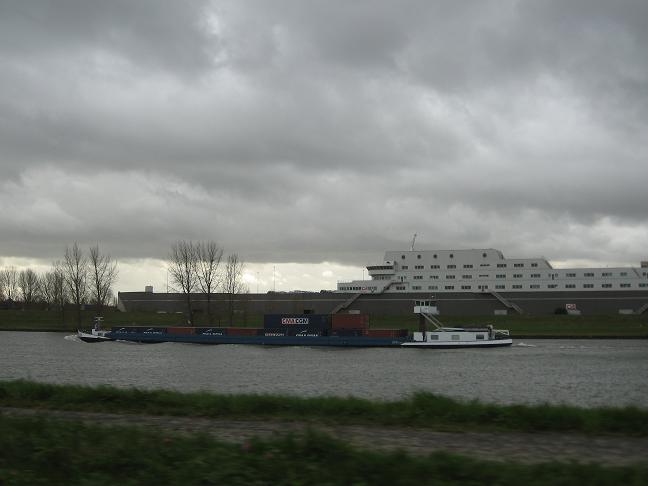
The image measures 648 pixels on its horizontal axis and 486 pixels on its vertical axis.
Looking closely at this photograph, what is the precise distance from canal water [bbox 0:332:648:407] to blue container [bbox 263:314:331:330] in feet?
26.0

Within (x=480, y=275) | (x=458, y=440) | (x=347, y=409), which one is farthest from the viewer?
(x=480, y=275)

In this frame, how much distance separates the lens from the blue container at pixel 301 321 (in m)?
67.9

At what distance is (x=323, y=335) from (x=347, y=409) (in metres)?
53.6

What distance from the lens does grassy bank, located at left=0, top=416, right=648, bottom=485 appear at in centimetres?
796

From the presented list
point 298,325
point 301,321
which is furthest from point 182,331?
point 301,321

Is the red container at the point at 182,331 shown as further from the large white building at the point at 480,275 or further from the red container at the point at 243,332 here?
the large white building at the point at 480,275

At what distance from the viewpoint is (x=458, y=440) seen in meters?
10.6

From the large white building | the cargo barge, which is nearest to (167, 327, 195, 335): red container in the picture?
the cargo barge

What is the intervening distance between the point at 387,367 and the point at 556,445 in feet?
100

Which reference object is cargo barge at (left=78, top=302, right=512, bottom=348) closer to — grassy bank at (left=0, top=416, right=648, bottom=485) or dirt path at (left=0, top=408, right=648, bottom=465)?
dirt path at (left=0, top=408, right=648, bottom=465)

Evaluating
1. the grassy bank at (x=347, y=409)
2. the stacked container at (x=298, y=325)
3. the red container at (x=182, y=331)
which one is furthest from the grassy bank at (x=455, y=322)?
the grassy bank at (x=347, y=409)

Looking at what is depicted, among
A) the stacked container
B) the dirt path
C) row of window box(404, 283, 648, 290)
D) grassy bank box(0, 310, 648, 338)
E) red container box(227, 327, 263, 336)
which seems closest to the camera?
the dirt path

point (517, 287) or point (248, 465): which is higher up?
point (517, 287)

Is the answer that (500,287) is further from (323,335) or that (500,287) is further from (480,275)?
(323,335)
